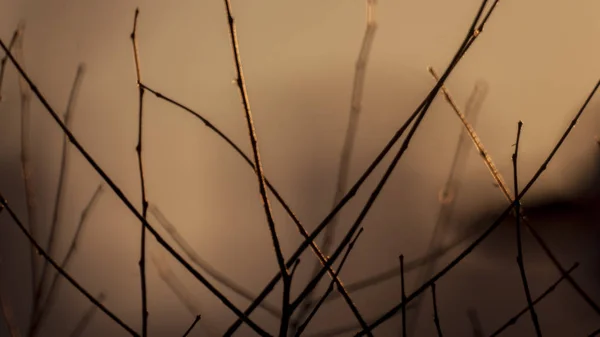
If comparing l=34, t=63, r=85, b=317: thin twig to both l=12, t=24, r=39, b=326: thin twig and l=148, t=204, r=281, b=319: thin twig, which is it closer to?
l=12, t=24, r=39, b=326: thin twig

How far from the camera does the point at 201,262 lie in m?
1.05

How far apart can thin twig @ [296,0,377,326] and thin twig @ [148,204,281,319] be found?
0.09 metres

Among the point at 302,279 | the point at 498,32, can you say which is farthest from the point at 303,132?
the point at 498,32

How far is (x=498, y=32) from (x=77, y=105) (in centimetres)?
71

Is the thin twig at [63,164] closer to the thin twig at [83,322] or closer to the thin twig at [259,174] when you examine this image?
the thin twig at [83,322]

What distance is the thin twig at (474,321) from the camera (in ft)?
3.32

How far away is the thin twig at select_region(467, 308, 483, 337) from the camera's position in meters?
1.01

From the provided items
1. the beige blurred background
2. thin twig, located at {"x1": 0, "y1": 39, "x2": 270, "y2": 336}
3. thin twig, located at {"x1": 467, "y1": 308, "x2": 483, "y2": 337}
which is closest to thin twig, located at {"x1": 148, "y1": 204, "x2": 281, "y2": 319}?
the beige blurred background

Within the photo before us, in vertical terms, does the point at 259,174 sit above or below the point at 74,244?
below

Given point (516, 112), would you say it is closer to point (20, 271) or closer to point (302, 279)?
point (302, 279)

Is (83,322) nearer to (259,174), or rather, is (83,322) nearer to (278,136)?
(278,136)

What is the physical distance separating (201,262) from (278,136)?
0.81ft

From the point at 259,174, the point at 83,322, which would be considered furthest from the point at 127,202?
the point at 83,322

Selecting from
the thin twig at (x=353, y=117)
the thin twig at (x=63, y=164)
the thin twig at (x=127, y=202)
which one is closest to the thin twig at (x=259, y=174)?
the thin twig at (x=127, y=202)
